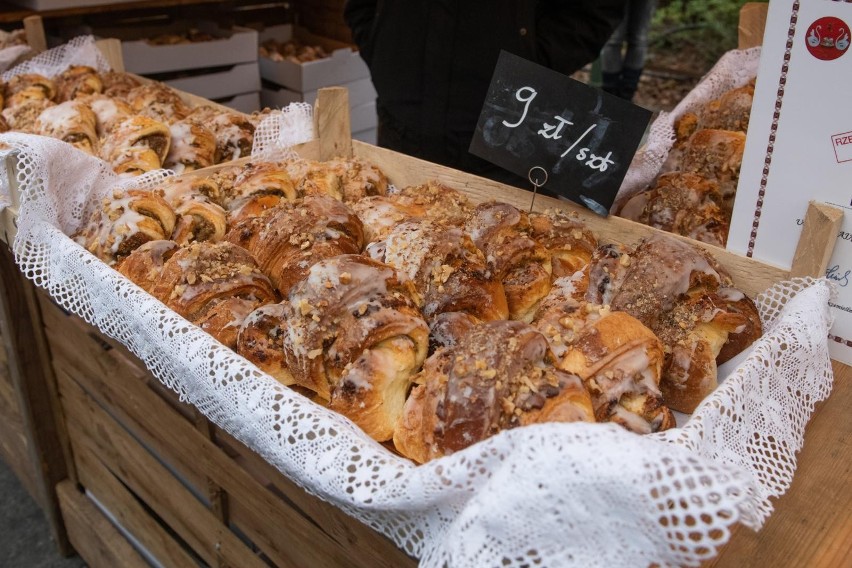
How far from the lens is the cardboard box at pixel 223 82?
4.77 meters

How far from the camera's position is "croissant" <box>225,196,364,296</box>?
1.54 m

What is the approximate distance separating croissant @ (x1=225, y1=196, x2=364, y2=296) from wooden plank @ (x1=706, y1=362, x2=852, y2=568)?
3.17ft

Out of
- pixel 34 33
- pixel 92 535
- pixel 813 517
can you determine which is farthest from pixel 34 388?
pixel 813 517

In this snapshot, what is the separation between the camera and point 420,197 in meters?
1.89

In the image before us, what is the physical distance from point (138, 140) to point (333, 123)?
63cm

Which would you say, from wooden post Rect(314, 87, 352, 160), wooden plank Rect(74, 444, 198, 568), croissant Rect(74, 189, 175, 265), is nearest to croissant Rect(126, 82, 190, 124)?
wooden post Rect(314, 87, 352, 160)

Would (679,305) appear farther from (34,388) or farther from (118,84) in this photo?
(118,84)

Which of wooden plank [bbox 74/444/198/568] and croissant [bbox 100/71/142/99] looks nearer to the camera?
wooden plank [bbox 74/444/198/568]

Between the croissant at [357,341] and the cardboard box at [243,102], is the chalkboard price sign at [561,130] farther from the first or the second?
the cardboard box at [243,102]

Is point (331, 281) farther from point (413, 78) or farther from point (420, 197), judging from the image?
point (413, 78)

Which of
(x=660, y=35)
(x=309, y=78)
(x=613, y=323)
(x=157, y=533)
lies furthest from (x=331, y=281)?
(x=660, y=35)

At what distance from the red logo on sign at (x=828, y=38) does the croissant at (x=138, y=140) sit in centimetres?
183
